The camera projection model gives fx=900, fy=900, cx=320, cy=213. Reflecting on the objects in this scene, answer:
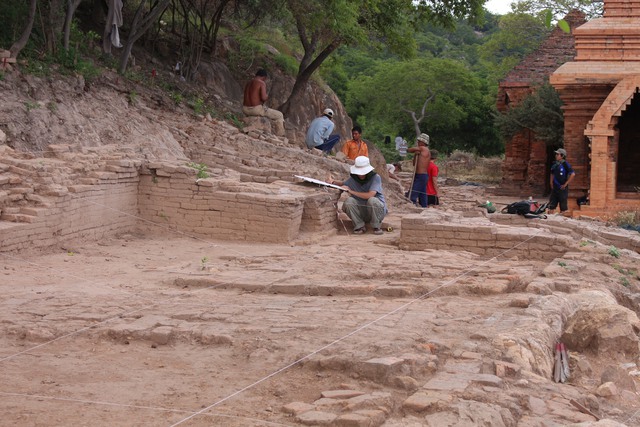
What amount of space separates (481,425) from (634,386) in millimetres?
2180

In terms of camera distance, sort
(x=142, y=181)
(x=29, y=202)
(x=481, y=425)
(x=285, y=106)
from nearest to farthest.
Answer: (x=481, y=425)
(x=29, y=202)
(x=142, y=181)
(x=285, y=106)

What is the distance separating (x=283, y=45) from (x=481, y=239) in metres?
17.5

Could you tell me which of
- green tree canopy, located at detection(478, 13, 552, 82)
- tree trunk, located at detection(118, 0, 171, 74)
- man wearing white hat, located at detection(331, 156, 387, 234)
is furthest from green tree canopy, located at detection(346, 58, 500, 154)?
man wearing white hat, located at detection(331, 156, 387, 234)

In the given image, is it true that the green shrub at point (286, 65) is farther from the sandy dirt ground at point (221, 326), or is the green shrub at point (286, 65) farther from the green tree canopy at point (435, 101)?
the green tree canopy at point (435, 101)

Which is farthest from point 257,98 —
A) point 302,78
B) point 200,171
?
point 200,171

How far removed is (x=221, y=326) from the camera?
643cm

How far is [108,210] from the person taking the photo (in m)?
11.1

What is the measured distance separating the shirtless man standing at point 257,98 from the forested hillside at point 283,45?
19.4 inches

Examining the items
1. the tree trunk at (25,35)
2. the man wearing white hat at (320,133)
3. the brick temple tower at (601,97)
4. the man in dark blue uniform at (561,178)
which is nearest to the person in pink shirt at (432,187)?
A: the man in dark blue uniform at (561,178)

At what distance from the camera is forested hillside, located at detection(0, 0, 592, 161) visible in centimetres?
1505

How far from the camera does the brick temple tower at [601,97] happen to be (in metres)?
17.5

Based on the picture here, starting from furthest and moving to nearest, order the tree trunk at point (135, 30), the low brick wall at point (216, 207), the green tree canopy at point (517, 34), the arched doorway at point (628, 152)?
the green tree canopy at point (517, 34)
the arched doorway at point (628, 152)
the tree trunk at point (135, 30)
the low brick wall at point (216, 207)

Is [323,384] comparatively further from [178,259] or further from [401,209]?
[401,209]

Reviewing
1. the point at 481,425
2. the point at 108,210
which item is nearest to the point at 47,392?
the point at 481,425
